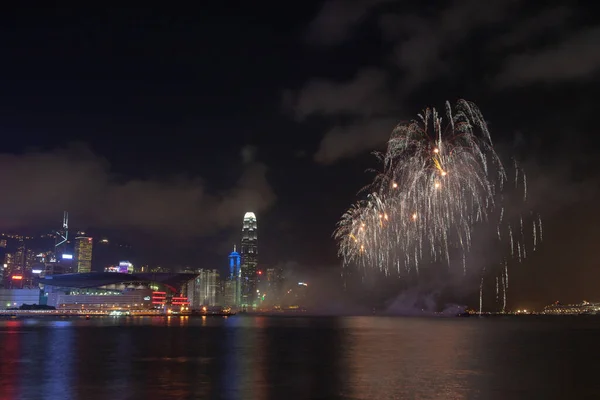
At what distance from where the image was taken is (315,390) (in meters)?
28.6

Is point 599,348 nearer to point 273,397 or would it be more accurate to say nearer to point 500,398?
point 500,398

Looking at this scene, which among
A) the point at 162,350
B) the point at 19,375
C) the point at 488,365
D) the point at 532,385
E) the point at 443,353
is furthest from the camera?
the point at 162,350

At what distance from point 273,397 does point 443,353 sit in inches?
1025

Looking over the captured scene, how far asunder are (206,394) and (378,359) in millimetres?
18946

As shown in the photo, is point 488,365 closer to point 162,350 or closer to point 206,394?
point 206,394

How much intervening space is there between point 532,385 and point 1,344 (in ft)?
169

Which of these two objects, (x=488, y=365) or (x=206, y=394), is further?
(x=488, y=365)

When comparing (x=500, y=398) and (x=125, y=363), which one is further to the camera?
(x=125, y=363)

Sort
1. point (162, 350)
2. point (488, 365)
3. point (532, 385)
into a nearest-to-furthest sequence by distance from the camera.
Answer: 1. point (532, 385)
2. point (488, 365)
3. point (162, 350)

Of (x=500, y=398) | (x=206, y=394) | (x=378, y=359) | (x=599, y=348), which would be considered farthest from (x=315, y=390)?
(x=599, y=348)

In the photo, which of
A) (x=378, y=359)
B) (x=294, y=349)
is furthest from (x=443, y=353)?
(x=294, y=349)

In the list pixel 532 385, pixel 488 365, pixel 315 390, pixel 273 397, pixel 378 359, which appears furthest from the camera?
pixel 378 359

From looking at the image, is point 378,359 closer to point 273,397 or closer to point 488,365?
point 488,365

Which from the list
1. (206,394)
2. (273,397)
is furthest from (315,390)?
(206,394)
